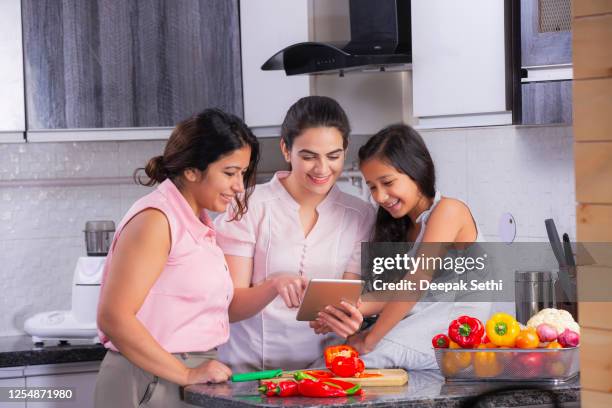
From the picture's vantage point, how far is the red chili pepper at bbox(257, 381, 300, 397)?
215 centimetres

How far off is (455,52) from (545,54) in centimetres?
33

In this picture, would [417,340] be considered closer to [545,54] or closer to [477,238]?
[477,238]

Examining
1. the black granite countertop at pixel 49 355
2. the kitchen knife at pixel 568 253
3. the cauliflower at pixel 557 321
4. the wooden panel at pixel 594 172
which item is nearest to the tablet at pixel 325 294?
the cauliflower at pixel 557 321

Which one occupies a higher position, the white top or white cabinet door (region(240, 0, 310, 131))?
white cabinet door (region(240, 0, 310, 131))

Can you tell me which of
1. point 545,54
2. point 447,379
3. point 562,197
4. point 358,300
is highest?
point 545,54

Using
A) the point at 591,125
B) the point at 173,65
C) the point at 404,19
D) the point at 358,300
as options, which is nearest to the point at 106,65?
the point at 173,65

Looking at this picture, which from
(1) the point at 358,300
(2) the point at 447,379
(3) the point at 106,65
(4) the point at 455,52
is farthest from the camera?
(3) the point at 106,65

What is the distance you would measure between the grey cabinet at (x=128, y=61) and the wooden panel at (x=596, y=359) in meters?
2.38

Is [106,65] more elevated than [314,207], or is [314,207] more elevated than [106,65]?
[106,65]

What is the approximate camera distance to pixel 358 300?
8.07 feet

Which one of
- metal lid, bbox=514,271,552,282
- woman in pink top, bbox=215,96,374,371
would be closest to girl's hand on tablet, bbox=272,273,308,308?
woman in pink top, bbox=215,96,374,371

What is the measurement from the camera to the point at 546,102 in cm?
259

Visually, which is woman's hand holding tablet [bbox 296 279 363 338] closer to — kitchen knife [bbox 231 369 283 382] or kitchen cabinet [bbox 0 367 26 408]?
kitchen knife [bbox 231 369 283 382]

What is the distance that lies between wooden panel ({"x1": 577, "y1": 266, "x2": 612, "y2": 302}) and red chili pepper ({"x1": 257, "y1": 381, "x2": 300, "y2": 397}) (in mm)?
1061
